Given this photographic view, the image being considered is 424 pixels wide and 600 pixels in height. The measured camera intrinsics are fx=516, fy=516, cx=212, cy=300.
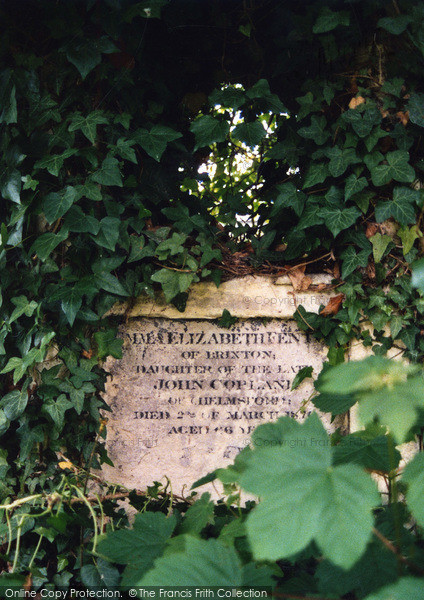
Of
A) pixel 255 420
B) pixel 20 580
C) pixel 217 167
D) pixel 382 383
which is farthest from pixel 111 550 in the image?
pixel 217 167

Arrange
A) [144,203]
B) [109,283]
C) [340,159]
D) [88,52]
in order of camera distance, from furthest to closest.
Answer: [144,203] < [340,159] < [109,283] < [88,52]

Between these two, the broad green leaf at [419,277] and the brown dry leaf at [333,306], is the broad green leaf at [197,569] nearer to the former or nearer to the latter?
the broad green leaf at [419,277]

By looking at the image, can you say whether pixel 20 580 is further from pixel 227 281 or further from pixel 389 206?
pixel 389 206

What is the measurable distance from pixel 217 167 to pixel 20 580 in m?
2.44

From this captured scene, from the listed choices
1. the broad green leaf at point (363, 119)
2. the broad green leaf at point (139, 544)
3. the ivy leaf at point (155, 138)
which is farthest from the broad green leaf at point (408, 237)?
the broad green leaf at point (139, 544)

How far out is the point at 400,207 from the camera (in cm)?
230

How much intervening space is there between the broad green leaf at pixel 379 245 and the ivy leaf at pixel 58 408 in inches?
59.5

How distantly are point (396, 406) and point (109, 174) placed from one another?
1799 millimetres

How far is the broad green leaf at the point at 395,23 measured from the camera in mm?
2180

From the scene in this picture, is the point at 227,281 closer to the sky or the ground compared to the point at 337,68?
closer to the ground

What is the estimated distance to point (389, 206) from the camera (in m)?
2.32

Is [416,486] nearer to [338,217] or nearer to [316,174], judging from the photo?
[338,217]

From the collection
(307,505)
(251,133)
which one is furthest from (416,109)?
(307,505)

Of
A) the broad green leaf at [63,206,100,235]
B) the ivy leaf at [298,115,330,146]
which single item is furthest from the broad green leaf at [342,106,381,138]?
the broad green leaf at [63,206,100,235]
